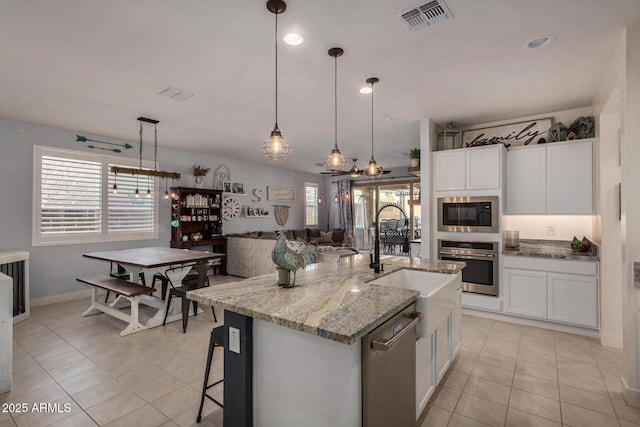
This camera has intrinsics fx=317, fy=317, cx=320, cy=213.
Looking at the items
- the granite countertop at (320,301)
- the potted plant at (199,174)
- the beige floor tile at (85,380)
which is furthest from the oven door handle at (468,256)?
the potted plant at (199,174)

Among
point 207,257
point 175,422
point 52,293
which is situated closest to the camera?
point 175,422

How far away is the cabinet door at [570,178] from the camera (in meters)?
3.66

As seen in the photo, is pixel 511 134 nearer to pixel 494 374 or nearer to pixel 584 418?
pixel 494 374

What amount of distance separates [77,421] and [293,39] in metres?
3.09

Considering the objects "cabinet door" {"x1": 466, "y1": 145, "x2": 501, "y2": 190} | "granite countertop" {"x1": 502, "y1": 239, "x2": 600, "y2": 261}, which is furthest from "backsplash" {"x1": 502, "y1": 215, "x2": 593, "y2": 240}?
"cabinet door" {"x1": 466, "y1": 145, "x2": 501, "y2": 190}

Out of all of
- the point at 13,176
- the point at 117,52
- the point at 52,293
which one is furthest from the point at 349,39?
the point at 52,293

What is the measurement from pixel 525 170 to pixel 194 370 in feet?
14.4

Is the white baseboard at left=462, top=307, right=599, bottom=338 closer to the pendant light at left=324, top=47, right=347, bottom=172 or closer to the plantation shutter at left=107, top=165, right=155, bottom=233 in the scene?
the pendant light at left=324, top=47, right=347, bottom=172

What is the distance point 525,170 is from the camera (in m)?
4.04

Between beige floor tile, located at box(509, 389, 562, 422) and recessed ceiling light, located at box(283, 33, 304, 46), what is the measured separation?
3.12 meters

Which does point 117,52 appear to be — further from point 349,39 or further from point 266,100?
point 349,39

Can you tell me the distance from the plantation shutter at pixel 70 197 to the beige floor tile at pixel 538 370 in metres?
6.22

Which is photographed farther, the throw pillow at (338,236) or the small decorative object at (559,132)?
the throw pillow at (338,236)

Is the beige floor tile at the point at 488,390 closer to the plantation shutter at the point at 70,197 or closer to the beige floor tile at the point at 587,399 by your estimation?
the beige floor tile at the point at 587,399
